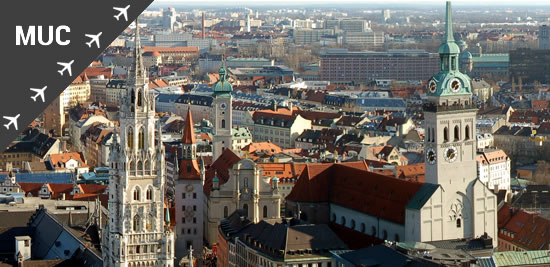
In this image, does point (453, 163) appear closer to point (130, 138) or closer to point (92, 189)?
point (130, 138)

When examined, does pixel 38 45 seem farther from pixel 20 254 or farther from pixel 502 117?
pixel 502 117

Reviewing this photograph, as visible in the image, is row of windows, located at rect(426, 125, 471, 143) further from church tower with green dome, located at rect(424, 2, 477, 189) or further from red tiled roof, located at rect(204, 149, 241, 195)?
red tiled roof, located at rect(204, 149, 241, 195)

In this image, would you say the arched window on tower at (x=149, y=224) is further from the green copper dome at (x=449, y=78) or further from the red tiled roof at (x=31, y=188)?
the red tiled roof at (x=31, y=188)

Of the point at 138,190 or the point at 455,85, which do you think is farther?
the point at 455,85

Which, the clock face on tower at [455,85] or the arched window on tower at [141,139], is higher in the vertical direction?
the clock face on tower at [455,85]

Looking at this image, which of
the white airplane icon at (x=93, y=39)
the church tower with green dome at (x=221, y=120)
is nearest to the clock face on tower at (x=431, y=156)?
the church tower with green dome at (x=221, y=120)

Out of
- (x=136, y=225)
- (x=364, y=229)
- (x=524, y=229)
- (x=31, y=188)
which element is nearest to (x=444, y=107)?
(x=364, y=229)

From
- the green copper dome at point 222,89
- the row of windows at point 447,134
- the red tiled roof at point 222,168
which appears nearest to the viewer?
the row of windows at point 447,134
